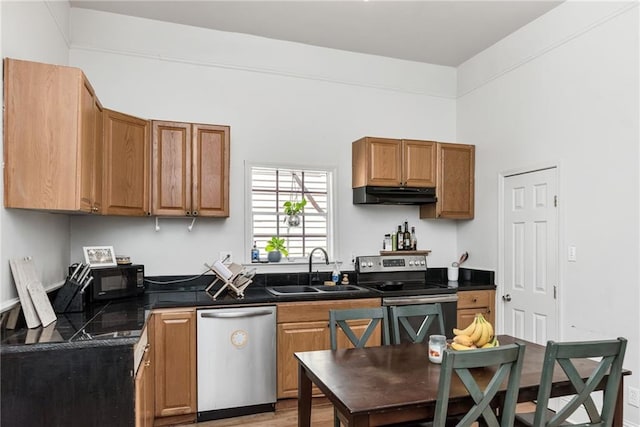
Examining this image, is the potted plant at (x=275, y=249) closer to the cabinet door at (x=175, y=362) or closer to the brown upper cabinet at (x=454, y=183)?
the cabinet door at (x=175, y=362)

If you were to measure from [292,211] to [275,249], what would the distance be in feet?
1.28

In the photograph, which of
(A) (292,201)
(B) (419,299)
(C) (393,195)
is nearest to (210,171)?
(A) (292,201)

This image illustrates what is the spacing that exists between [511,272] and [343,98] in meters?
2.29

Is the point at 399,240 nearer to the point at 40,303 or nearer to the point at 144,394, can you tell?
the point at 144,394

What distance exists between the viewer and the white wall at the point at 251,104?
11.8ft

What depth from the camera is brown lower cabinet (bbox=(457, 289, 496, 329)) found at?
13.0ft

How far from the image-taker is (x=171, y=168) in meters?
3.42

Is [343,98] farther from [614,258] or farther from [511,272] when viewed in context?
[614,258]

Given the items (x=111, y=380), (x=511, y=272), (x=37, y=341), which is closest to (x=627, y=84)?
(x=511, y=272)

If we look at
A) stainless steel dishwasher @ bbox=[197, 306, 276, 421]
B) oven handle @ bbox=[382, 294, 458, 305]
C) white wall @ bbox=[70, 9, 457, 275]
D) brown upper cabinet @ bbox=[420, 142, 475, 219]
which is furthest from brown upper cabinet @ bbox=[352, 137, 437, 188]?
stainless steel dishwasher @ bbox=[197, 306, 276, 421]

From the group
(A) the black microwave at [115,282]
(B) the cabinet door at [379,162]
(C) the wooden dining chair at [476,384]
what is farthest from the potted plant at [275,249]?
(C) the wooden dining chair at [476,384]

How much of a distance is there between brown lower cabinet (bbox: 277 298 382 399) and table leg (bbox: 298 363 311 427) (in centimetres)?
114

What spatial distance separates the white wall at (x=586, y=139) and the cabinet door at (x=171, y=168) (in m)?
2.83

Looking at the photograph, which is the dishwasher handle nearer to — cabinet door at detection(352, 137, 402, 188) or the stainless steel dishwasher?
the stainless steel dishwasher
